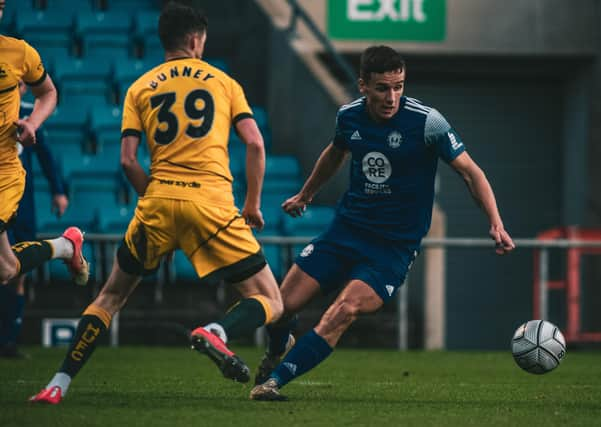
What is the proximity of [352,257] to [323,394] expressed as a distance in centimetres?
92

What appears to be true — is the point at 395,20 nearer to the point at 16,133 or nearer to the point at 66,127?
the point at 66,127

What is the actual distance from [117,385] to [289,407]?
5.89 ft

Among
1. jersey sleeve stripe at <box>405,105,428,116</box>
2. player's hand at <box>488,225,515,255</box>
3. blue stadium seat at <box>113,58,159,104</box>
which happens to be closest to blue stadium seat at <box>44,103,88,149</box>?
blue stadium seat at <box>113,58,159,104</box>

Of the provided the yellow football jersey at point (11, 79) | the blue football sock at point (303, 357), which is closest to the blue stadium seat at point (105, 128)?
the yellow football jersey at point (11, 79)

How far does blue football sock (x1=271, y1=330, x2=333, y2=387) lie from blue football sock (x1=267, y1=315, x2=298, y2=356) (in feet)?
1.91

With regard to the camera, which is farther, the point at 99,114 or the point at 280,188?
the point at 99,114

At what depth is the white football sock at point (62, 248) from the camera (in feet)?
24.1

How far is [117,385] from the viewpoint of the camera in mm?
7863

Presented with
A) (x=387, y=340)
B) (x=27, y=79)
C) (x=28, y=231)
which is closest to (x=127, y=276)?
(x=27, y=79)

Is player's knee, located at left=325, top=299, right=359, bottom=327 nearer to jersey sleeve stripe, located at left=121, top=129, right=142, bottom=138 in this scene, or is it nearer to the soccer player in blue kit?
the soccer player in blue kit

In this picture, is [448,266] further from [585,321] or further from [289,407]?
[289,407]

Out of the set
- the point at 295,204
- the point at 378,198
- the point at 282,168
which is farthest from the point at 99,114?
the point at 378,198

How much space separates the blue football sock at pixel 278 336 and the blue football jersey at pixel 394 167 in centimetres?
70

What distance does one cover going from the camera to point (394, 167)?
6.99 metres
